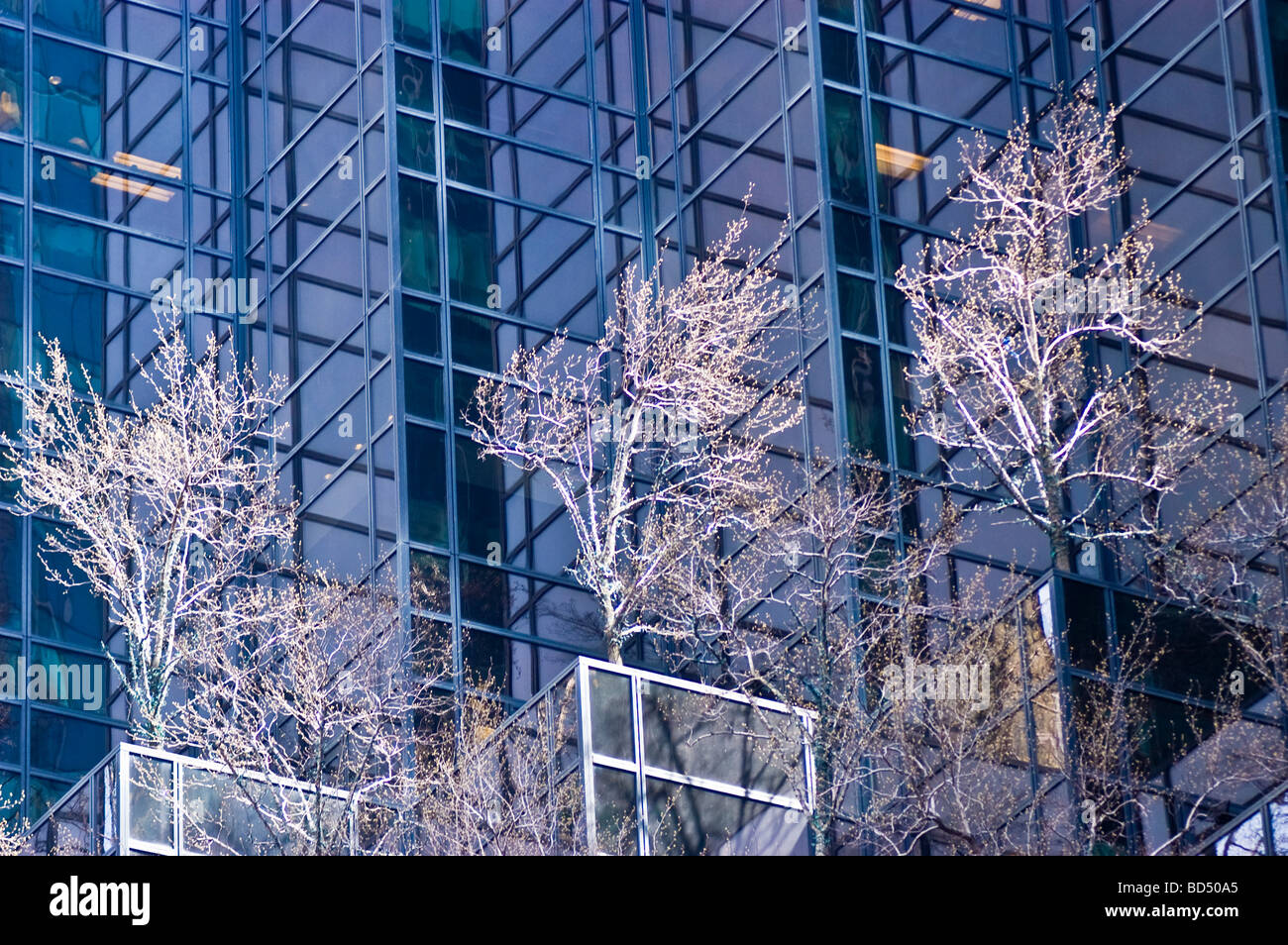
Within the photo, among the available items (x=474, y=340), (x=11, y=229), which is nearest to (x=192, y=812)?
(x=474, y=340)

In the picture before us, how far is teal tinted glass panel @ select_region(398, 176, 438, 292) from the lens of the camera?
45750mm

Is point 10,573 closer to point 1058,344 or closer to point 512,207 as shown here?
point 512,207

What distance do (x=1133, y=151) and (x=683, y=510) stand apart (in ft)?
36.8

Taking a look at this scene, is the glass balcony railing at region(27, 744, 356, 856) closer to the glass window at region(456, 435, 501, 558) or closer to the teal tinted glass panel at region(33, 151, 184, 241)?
the glass window at region(456, 435, 501, 558)

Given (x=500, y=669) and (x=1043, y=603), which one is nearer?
(x=1043, y=603)

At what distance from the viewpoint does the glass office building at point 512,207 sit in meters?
41.5

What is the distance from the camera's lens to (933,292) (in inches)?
1656

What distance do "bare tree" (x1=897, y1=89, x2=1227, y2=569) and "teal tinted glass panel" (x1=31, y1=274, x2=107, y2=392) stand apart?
851 inches

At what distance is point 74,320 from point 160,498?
11340mm

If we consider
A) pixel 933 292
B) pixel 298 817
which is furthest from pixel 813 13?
pixel 298 817

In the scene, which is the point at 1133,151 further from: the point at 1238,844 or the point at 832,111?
the point at 1238,844

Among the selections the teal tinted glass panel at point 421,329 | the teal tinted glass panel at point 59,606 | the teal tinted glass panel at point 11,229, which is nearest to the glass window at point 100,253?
the teal tinted glass panel at point 11,229

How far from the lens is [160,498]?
44125mm

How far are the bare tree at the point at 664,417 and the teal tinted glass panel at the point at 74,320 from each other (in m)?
13.3
